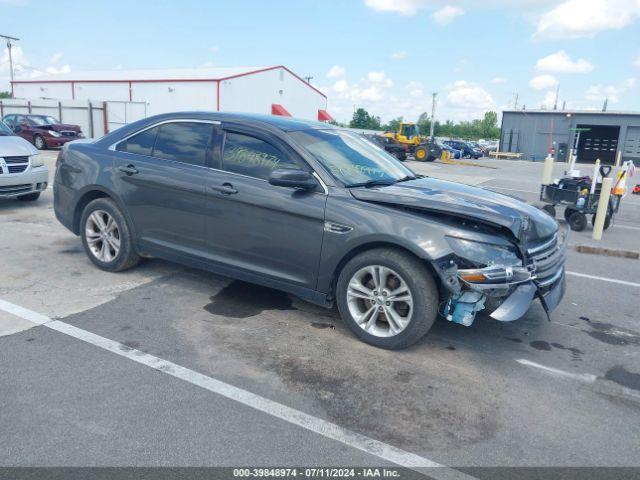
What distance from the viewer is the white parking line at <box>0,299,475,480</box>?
2725 millimetres

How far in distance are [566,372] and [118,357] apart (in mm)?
3226

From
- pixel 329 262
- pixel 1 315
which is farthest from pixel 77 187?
pixel 329 262

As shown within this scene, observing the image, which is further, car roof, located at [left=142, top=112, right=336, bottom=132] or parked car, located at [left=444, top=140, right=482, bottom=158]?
parked car, located at [left=444, top=140, right=482, bottom=158]

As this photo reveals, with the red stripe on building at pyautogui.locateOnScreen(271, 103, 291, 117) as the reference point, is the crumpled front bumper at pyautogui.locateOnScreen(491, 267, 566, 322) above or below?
below

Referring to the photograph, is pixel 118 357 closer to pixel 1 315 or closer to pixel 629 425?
pixel 1 315

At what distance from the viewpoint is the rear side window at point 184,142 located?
481cm

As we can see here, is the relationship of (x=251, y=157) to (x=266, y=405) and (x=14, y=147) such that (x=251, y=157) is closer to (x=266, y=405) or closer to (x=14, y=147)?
(x=266, y=405)

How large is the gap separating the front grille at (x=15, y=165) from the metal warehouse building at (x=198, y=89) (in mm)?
25114

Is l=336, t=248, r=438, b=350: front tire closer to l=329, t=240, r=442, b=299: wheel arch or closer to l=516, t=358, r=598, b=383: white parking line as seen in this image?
l=329, t=240, r=442, b=299: wheel arch

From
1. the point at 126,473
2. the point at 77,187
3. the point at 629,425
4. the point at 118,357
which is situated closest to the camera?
the point at 126,473

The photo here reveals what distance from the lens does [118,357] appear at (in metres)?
3.67

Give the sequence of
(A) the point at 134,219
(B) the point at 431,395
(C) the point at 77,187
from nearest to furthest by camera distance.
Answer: (B) the point at 431,395
(A) the point at 134,219
(C) the point at 77,187

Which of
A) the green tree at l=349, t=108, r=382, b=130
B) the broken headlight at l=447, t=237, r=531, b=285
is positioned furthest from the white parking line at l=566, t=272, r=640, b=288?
the green tree at l=349, t=108, r=382, b=130

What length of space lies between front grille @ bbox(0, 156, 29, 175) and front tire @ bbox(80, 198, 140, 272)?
348 centimetres
